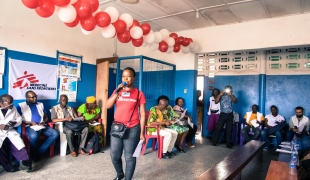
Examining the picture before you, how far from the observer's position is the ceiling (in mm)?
3809

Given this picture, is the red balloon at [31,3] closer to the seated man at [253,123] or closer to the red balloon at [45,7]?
the red balloon at [45,7]

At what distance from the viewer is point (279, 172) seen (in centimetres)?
226

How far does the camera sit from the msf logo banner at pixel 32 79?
143 inches

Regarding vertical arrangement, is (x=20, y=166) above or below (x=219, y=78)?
below

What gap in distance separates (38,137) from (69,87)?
1.34 metres

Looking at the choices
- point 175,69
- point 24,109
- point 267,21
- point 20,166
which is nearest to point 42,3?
point 24,109

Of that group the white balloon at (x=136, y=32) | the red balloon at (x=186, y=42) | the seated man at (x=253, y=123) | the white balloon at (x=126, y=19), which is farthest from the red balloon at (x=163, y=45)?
the seated man at (x=253, y=123)

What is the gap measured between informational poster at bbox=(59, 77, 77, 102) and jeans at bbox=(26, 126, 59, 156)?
94 cm

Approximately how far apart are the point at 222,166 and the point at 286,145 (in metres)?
1.90

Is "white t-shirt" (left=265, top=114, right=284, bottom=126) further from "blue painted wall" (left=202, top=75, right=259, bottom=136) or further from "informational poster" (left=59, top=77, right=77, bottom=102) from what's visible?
"informational poster" (left=59, top=77, right=77, bottom=102)

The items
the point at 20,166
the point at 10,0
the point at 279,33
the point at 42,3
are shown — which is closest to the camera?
the point at 42,3

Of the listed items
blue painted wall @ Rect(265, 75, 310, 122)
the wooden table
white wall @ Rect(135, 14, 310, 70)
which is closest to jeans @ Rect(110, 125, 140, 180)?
the wooden table

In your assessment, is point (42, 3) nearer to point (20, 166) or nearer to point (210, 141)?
point (20, 166)

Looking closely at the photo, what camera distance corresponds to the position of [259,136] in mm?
4930
